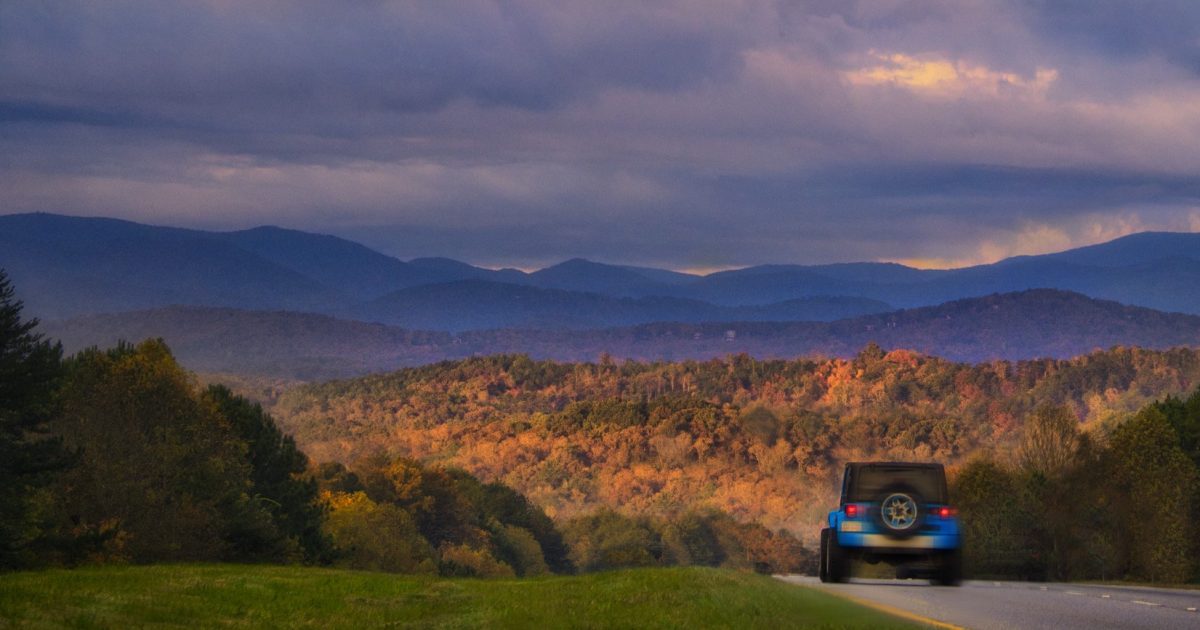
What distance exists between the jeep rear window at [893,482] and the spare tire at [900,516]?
0.37 meters

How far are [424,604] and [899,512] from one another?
12.0 metres

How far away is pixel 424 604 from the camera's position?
33.8 m

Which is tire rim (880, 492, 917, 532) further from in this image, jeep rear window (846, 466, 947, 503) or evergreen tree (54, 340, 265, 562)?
evergreen tree (54, 340, 265, 562)

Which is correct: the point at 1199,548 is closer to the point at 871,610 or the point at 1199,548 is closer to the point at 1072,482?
the point at 1072,482

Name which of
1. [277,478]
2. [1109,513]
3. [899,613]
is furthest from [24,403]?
[1109,513]

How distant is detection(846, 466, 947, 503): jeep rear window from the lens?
3425 cm

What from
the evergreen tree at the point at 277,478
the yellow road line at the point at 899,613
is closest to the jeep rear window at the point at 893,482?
the yellow road line at the point at 899,613

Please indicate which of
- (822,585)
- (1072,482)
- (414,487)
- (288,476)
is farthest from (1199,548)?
(414,487)

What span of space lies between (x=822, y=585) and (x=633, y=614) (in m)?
11.4

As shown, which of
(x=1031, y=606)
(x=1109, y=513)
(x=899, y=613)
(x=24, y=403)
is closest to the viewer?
(x=899, y=613)

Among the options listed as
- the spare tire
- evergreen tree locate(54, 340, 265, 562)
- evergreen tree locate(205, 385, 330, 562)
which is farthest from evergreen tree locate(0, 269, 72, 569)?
the spare tire

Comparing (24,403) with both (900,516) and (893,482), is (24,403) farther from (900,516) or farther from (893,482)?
(900,516)

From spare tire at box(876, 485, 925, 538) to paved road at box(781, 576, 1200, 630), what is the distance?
1.56 m

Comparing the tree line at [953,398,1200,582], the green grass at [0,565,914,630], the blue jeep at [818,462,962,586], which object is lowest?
the tree line at [953,398,1200,582]
